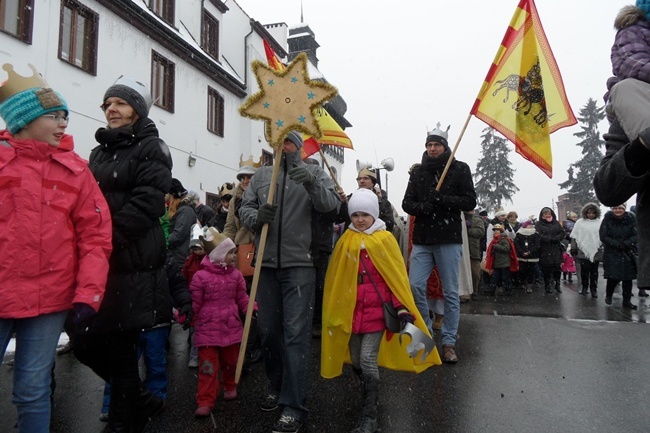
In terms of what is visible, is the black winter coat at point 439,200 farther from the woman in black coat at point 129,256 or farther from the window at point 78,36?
the window at point 78,36

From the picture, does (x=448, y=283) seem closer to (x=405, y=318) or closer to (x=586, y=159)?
(x=405, y=318)

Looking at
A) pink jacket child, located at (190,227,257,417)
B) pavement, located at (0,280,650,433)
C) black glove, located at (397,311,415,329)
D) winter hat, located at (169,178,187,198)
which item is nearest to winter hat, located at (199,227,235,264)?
pink jacket child, located at (190,227,257,417)

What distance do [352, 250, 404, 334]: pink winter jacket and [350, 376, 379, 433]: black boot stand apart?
35cm

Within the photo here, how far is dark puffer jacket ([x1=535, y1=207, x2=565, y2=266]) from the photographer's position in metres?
12.0

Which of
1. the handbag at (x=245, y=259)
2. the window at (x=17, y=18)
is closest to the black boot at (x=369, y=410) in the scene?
the handbag at (x=245, y=259)

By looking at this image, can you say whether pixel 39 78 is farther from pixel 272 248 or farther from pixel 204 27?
pixel 204 27

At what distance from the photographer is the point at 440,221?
514 cm

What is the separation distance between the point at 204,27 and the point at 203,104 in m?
3.17

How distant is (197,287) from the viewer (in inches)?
161

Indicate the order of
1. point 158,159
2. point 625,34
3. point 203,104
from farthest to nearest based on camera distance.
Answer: point 203,104 < point 158,159 < point 625,34

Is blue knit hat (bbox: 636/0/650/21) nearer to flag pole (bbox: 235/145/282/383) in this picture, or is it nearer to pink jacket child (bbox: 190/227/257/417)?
flag pole (bbox: 235/145/282/383)

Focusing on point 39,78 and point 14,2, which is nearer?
point 39,78

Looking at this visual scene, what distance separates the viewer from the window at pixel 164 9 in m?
14.9

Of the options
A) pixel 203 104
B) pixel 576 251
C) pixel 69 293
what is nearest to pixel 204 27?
pixel 203 104
